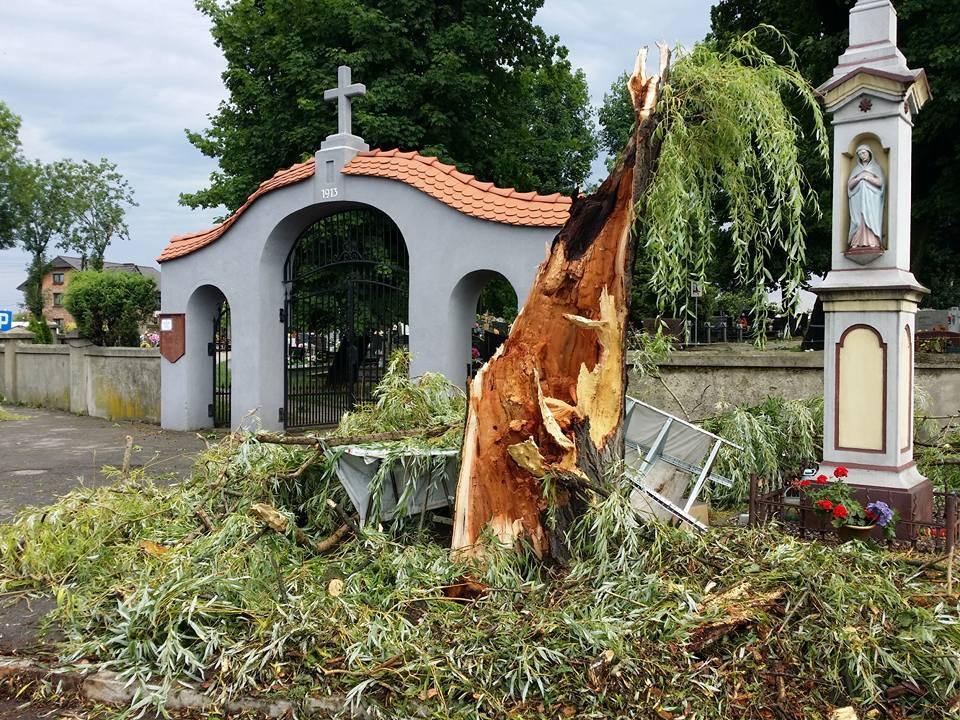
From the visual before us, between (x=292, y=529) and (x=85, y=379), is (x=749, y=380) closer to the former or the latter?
(x=292, y=529)

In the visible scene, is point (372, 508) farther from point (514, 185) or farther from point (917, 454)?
point (514, 185)

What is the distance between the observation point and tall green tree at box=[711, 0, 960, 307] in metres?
12.8

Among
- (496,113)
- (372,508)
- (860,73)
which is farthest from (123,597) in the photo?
(496,113)

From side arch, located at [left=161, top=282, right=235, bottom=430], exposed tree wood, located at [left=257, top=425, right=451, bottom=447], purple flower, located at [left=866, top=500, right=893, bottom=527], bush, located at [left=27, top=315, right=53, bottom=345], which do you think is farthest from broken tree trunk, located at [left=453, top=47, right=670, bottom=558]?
bush, located at [left=27, top=315, right=53, bottom=345]

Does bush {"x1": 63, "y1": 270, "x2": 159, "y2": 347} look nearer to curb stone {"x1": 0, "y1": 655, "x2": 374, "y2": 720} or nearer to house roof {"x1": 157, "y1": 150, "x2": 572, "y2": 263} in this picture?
house roof {"x1": 157, "y1": 150, "x2": 572, "y2": 263}

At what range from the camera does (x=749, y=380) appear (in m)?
9.34

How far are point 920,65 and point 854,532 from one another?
1081 cm

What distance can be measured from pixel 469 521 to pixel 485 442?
48 centimetres

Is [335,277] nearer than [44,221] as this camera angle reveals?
Yes

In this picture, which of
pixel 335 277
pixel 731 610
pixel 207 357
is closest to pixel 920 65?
pixel 335 277

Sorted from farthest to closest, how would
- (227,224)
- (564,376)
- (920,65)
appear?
(920,65)
(227,224)
(564,376)

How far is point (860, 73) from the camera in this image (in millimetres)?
6273

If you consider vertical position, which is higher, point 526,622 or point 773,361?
point 773,361

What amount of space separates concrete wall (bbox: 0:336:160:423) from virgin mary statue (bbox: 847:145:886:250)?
11.9 m
